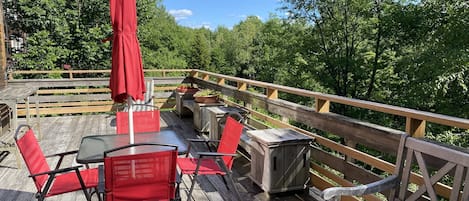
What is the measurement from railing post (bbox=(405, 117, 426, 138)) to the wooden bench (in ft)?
0.46

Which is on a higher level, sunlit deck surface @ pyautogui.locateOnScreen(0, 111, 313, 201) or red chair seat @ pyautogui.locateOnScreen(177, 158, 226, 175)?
red chair seat @ pyautogui.locateOnScreen(177, 158, 226, 175)

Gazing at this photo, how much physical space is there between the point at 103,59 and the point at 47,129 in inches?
314

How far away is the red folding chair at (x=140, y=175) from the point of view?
190cm

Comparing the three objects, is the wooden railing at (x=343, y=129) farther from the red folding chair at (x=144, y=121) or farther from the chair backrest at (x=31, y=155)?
the chair backrest at (x=31, y=155)

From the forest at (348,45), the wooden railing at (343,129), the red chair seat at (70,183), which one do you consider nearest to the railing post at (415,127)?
the wooden railing at (343,129)

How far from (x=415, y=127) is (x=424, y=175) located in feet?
1.18

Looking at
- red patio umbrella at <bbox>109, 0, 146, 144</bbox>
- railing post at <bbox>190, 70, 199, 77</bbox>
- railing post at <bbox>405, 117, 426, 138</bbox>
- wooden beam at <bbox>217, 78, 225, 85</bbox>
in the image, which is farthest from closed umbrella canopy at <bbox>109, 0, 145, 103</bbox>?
railing post at <bbox>190, 70, 199, 77</bbox>

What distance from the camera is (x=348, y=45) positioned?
13008mm

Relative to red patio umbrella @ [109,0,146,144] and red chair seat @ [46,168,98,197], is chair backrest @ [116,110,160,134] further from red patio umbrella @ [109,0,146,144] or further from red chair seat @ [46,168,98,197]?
red patio umbrella @ [109,0,146,144]

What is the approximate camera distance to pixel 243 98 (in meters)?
4.89

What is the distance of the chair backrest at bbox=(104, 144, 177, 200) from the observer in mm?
1902

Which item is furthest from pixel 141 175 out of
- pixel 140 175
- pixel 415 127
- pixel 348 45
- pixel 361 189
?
pixel 348 45

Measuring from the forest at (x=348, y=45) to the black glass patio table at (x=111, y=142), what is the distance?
23.7ft

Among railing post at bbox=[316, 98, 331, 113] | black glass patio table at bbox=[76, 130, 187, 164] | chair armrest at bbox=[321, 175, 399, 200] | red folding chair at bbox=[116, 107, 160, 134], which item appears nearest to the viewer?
chair armrest at bbox=[321, 175, 399, 200]
